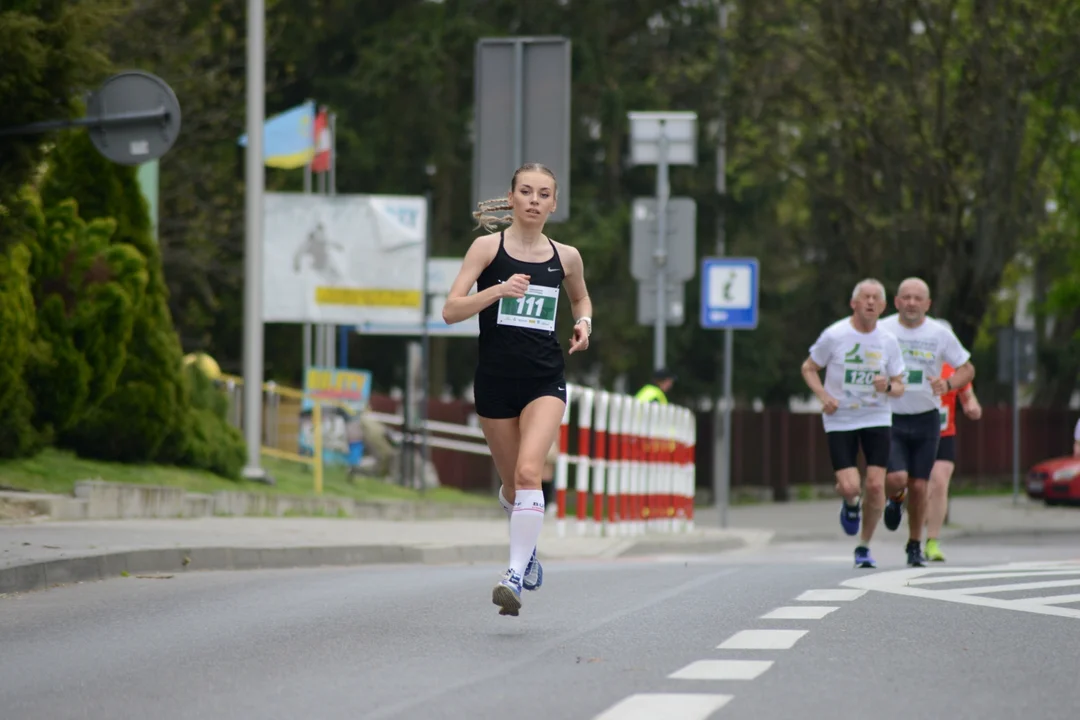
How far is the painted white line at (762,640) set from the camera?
27.7ft

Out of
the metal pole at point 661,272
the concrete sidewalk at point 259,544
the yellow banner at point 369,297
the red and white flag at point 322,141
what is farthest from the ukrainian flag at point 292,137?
the concrete sidewalk at point 259,544

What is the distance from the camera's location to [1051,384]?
4872 centimetres

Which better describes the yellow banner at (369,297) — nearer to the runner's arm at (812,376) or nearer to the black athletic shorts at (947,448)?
the black athletic shorts at (947,448)

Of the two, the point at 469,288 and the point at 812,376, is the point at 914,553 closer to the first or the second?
the point at 812,376

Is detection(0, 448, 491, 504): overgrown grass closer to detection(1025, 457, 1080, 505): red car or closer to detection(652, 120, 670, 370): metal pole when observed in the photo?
detection(652, 120, 670, 370): metal pole

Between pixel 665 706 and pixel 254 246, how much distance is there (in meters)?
16.1

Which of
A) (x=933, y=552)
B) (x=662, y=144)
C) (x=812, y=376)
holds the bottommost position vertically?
(x=933, y=552)

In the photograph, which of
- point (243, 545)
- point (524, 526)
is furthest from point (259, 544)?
point (524, 526)

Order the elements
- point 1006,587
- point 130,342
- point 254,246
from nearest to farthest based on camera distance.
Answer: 1. point 1006,587
2. point 130,342
3. point 254,246

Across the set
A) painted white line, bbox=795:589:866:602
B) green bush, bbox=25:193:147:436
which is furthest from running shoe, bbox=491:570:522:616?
green bush, bbox=25:193:147:436

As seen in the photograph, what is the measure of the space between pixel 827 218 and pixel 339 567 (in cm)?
2686

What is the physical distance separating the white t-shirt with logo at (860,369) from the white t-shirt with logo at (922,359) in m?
0.54

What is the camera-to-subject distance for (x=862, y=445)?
14.4 m

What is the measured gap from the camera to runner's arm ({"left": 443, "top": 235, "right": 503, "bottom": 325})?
356 inches
